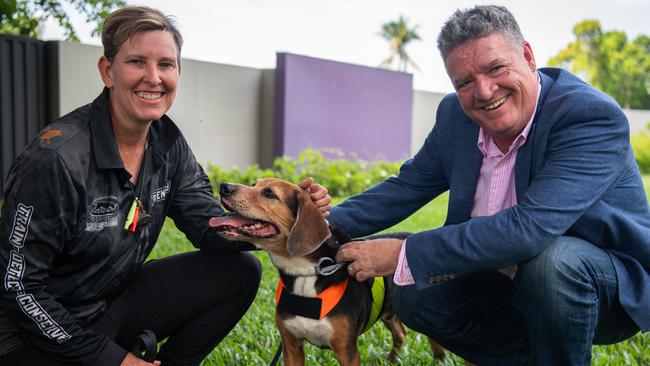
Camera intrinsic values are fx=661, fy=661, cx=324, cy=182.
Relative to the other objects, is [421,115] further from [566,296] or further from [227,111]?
[566,296]

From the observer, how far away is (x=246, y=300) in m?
3.43

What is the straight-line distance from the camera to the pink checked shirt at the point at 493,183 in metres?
2.95

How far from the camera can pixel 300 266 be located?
333 centimetres

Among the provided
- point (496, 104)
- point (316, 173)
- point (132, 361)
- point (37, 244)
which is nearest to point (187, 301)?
point (132, 361)

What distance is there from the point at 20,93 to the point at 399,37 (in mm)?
59746

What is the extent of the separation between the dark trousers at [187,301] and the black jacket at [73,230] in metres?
0.14

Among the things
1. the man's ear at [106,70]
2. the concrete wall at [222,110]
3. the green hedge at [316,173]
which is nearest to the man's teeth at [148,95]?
the man's ear at [106,70]

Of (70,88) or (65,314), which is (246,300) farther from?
(70,88)

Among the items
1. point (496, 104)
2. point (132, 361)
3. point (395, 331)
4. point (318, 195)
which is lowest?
point (395, 331)

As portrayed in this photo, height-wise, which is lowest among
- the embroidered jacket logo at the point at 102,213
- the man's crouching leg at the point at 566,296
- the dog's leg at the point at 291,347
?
the dog's leg at the point at 291,347

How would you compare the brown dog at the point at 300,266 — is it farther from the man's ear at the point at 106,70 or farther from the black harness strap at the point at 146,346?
the man's ear at the point at 106,70

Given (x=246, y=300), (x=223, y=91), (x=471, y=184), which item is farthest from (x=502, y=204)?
(x=223, y=91)

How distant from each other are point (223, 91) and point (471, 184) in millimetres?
10290

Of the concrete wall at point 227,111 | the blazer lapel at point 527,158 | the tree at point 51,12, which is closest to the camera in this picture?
the blazer lapel at point 527,158
